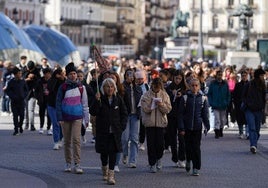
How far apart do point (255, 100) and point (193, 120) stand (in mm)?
4373

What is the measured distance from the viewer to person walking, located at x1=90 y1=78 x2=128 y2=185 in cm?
1909

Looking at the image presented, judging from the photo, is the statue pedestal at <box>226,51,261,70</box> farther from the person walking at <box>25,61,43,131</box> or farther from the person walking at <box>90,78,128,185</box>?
the person walking at <box>90,78,128,185</box>

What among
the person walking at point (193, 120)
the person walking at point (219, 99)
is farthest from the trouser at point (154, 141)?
the person walking at point (219, 99)

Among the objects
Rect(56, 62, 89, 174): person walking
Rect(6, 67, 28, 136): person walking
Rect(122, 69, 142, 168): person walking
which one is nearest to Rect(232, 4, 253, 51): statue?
Rect(6, 67, 28, 136): person walking

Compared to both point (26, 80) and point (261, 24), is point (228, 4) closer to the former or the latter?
point (261, 24)

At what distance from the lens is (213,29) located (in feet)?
482

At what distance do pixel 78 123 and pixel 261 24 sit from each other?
124 metres

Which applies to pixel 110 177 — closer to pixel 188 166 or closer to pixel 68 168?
pixel 68 168

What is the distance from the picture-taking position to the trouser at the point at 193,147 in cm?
2044

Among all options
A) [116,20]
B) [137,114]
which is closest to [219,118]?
[137,114]

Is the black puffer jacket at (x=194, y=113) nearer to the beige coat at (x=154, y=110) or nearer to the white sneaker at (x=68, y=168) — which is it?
the beige coat at (x=154, y=110)

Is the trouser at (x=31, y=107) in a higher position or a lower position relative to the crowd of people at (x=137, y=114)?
lower

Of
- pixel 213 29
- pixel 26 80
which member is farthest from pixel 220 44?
pixel 26 80

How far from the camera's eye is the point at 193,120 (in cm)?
2052
